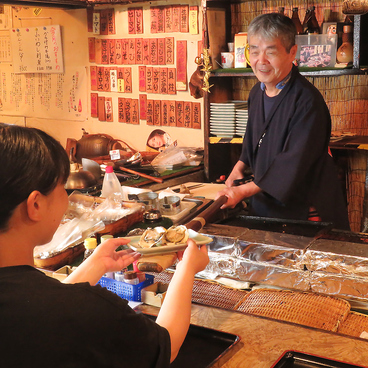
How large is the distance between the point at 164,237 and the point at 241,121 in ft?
8.08

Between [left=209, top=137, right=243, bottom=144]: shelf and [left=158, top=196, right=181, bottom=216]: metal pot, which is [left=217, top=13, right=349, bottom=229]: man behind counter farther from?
[left=209, top=137, right=243, bottom=144]: shelf

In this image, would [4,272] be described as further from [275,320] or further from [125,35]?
[125,35]

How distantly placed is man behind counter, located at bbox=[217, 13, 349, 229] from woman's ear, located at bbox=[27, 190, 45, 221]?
5.53 feet

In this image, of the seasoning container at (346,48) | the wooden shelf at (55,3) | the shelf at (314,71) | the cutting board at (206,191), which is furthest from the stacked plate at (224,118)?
the wooden shelf at (55,3)

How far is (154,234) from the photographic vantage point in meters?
1.61

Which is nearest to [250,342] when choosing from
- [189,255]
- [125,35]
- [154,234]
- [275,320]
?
[275,320]

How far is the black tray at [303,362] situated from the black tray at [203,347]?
0.46ft

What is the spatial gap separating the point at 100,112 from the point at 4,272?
4.54 meters

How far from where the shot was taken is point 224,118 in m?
3.91

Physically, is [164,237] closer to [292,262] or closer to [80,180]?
[292,262]

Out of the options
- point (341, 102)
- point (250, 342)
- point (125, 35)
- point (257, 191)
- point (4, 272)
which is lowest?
point (250, 342)

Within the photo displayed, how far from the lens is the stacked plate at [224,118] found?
3879 mm

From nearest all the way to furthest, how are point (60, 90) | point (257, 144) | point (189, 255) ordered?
point (189, 255)
point (257, 144)
point (60, 90)

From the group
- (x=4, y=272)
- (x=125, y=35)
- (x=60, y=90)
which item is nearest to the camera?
(x=4, y=272)
